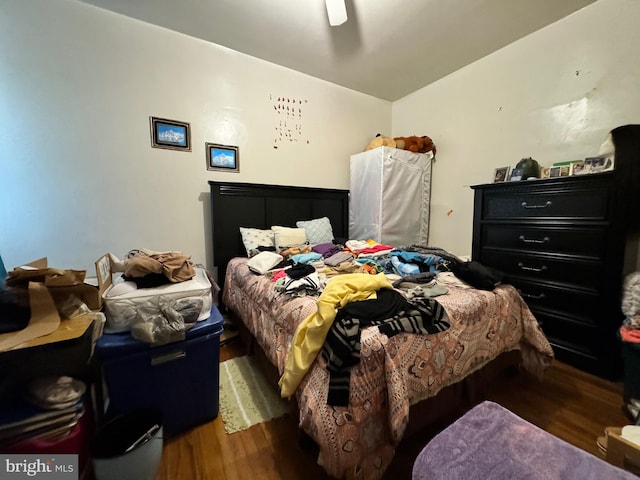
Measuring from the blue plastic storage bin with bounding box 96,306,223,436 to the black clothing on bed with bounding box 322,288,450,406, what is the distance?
2.33ft

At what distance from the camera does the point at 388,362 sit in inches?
36.7

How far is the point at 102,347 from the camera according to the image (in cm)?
106

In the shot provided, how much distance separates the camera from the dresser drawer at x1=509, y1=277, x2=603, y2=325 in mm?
1718

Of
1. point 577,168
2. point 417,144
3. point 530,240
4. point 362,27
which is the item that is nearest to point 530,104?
point 577,168

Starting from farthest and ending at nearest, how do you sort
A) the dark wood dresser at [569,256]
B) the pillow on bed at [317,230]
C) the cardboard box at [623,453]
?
the pillow on bed at [317,230] < the dark wood dresser at [569,256] < the cardboard box at [623,453]

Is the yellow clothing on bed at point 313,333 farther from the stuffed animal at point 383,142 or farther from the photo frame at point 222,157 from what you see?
the stuffed animal at point 383,142

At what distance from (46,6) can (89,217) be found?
1572mm

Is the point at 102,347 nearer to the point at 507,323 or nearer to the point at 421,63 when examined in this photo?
the point at 507,323

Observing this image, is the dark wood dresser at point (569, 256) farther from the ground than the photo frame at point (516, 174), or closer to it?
closer to it

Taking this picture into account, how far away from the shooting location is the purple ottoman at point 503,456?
1.93 feet

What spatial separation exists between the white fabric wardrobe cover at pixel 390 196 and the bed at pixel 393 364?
4.92 feet

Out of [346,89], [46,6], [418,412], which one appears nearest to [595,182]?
[418,412]

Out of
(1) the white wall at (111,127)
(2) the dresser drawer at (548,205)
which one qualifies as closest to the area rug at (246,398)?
(1) the white wall at (111,127)

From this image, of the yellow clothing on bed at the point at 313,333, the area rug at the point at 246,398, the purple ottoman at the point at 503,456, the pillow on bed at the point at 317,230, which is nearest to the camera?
the purple ottoman at the point at 503,456
